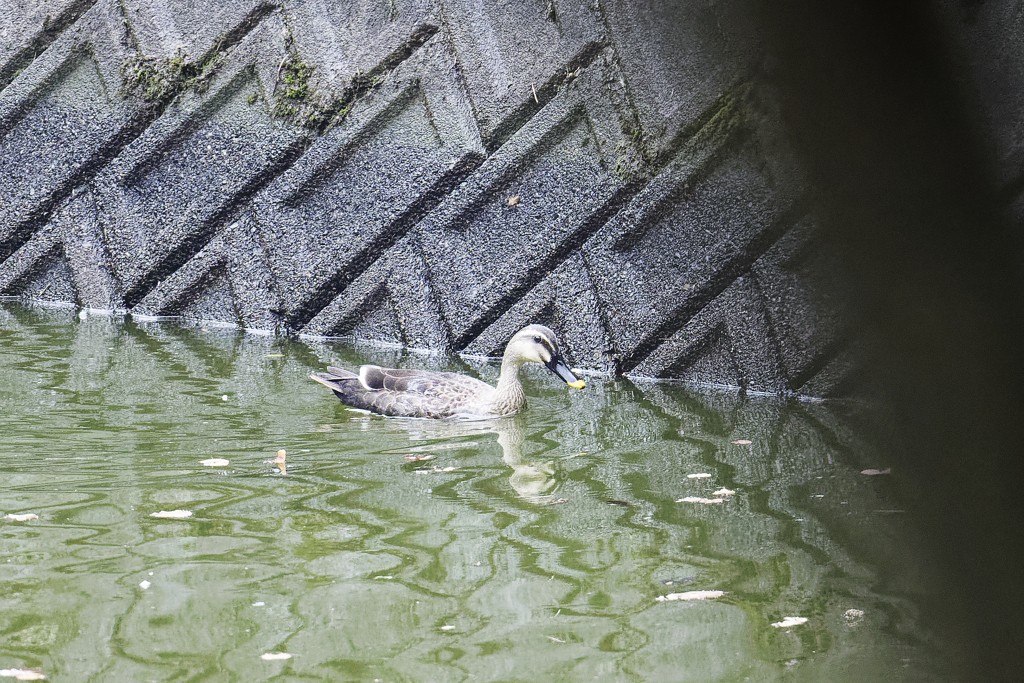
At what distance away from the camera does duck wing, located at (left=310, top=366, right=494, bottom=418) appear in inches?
244

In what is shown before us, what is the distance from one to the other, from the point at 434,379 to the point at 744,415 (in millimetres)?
1823


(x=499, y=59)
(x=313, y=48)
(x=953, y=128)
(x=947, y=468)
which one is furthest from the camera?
(x=313, y=48)

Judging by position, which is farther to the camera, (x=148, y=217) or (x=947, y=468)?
(x=148, y=217)

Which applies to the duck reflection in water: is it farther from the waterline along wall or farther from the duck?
the waterline along wall

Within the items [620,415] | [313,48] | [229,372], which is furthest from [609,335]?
[313,48]

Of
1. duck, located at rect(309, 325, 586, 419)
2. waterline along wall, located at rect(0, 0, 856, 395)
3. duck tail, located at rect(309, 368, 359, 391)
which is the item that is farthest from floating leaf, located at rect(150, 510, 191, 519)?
waterline along wall, located at rect(0, 0, 856, 395)

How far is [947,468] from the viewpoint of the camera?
121 cm

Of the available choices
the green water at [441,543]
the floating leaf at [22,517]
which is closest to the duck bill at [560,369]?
the green water at [441,543]

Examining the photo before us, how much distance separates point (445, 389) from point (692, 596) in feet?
9.56

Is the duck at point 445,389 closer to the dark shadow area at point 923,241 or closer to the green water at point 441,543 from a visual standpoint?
the green water at point 441,543

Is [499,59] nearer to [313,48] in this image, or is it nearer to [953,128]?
[313,48]

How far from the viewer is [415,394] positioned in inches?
245

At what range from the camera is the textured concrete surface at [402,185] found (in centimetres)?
701

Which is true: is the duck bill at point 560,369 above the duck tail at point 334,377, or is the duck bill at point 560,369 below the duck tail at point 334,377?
below
